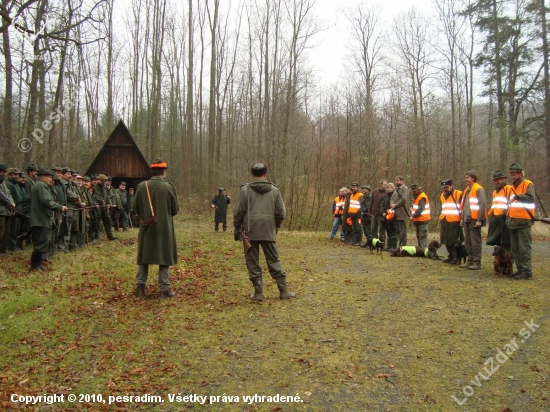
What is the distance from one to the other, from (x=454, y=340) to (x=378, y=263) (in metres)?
5.19

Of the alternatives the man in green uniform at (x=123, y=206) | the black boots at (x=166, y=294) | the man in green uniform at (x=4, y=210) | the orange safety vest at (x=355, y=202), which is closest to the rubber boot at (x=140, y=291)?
the black boots at (x=166, y=294)

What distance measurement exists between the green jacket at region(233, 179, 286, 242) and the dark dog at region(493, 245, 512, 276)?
4.87 metres

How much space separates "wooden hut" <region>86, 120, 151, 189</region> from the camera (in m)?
19.5

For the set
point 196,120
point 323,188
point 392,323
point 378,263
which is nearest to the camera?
point 392,323

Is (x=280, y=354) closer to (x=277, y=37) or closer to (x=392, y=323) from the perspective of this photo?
(x=392, y=323)

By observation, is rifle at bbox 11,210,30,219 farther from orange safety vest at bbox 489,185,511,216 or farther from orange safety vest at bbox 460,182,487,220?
orange safety vest at bbox 489,185,511,216

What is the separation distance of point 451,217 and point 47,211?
9118 millimetres

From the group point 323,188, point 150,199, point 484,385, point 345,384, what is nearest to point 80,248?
point 150,199

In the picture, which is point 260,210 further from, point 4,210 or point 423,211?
point 4,210

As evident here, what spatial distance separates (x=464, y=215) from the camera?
9.32 m

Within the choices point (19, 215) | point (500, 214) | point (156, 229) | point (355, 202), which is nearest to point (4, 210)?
point (19, 215)

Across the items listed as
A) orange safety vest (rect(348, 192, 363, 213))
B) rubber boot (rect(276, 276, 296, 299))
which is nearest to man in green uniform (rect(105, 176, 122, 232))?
orange safety vest (rect(348, 192, 363, 213))

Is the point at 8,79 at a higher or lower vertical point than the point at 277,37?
lower

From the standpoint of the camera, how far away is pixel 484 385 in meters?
4.01
